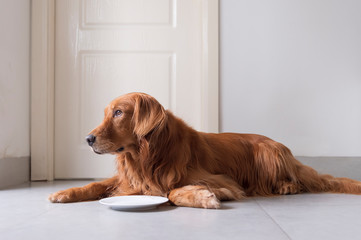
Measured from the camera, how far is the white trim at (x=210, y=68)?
10.3 feet

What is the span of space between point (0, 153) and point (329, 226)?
7.33 ft

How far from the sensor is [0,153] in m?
2.77

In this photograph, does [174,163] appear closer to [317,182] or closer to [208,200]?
[208,200]

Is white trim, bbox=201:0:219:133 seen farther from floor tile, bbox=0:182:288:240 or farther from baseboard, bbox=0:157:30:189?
baseboard, bbox=0:157:30:189

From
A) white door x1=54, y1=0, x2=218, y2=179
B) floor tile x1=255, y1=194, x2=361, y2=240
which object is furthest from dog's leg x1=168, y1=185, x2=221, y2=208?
white door x1=54, y1=0, x2=218, y2=179

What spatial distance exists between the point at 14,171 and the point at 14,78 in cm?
69

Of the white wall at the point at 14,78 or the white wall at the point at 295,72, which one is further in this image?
the white wall at the point at 295,72

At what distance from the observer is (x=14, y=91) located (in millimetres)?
2982

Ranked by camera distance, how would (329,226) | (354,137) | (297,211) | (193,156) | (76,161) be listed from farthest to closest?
(76,161) → (354,137) → (193,156) → (297,211) → (329,226)

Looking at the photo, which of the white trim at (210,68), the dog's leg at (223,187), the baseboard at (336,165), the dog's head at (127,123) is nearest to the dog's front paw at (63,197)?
the dog's head at (127,123)

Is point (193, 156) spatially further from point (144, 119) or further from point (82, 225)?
point (82, 225)

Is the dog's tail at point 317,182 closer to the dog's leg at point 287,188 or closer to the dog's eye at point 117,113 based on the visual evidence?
the dog's leg at point 287,188

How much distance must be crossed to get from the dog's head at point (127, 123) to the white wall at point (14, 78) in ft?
4.07

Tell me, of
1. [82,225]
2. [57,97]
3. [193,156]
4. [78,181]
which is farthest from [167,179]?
[57,97]
